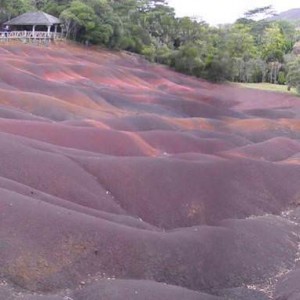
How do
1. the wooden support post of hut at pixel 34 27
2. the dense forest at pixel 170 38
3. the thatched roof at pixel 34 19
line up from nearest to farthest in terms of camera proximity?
the wooden support post of hut at pixel 34 27 → the thatched roof at pixel 34 19 → the dense forest at pixel 170 38

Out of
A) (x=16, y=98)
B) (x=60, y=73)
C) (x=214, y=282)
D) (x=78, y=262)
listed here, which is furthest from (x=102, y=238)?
(x=60, y=73)

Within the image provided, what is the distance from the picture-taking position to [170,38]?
11538 centimetres

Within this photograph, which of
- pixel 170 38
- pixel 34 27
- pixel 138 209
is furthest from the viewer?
pixel 170 38

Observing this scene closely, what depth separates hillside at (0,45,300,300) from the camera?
70.1 feet

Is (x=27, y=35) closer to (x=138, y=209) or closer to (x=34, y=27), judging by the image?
(x=34, y=27)

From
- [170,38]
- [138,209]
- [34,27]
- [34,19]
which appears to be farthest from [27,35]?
[138,209]

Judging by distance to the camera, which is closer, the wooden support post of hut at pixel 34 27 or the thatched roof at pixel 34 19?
the wooden support post of hut at pixel 34 27

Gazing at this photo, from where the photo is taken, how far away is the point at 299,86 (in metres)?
89.9

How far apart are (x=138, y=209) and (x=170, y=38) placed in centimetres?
8879

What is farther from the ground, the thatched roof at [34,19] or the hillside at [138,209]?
the thatched roof at [34,19]

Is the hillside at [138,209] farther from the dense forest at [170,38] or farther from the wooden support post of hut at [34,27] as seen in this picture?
the dense forest at [170,38]

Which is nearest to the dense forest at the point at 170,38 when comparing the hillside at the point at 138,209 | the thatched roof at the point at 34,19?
the thatched roof at the point at 34,19

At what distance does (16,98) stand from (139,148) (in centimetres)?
1361

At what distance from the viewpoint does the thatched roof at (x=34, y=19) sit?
93375 millimetres
